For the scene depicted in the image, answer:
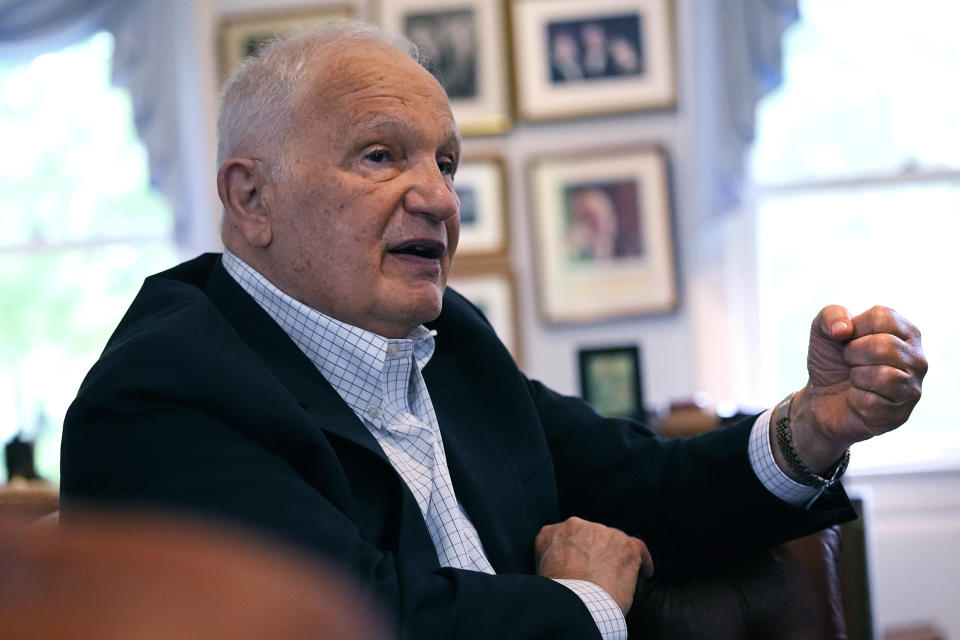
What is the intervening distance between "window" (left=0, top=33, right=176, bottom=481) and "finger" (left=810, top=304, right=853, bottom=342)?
118 inches

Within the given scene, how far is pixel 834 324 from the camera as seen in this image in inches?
54.4

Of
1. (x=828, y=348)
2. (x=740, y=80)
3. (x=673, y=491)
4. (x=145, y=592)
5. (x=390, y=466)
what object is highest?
(x=740, y=80)

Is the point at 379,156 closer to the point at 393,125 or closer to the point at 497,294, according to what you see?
the point at 393,125

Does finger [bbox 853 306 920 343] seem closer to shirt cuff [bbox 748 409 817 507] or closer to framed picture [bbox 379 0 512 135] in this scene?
shirt cuff [bbox 748 409 817 507]

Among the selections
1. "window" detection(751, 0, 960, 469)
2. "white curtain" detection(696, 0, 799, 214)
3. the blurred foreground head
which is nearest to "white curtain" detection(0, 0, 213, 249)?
"white curtain" detection(696, 0, 799, 214)

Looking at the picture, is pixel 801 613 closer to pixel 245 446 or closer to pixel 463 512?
pixel 463 512

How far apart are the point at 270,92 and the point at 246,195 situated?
16 cm

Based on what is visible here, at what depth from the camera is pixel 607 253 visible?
3773 millimetres

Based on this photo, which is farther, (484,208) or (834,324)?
(484,208)

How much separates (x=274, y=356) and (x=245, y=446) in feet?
0.90

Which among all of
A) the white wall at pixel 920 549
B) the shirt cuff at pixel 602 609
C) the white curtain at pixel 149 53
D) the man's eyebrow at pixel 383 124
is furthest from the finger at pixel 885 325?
the white curtain at pixel 149 53

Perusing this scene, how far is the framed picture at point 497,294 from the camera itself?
377 cm

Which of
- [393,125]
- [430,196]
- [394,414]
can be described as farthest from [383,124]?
[394,414]

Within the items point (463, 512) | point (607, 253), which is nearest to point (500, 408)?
point (463, 512)
